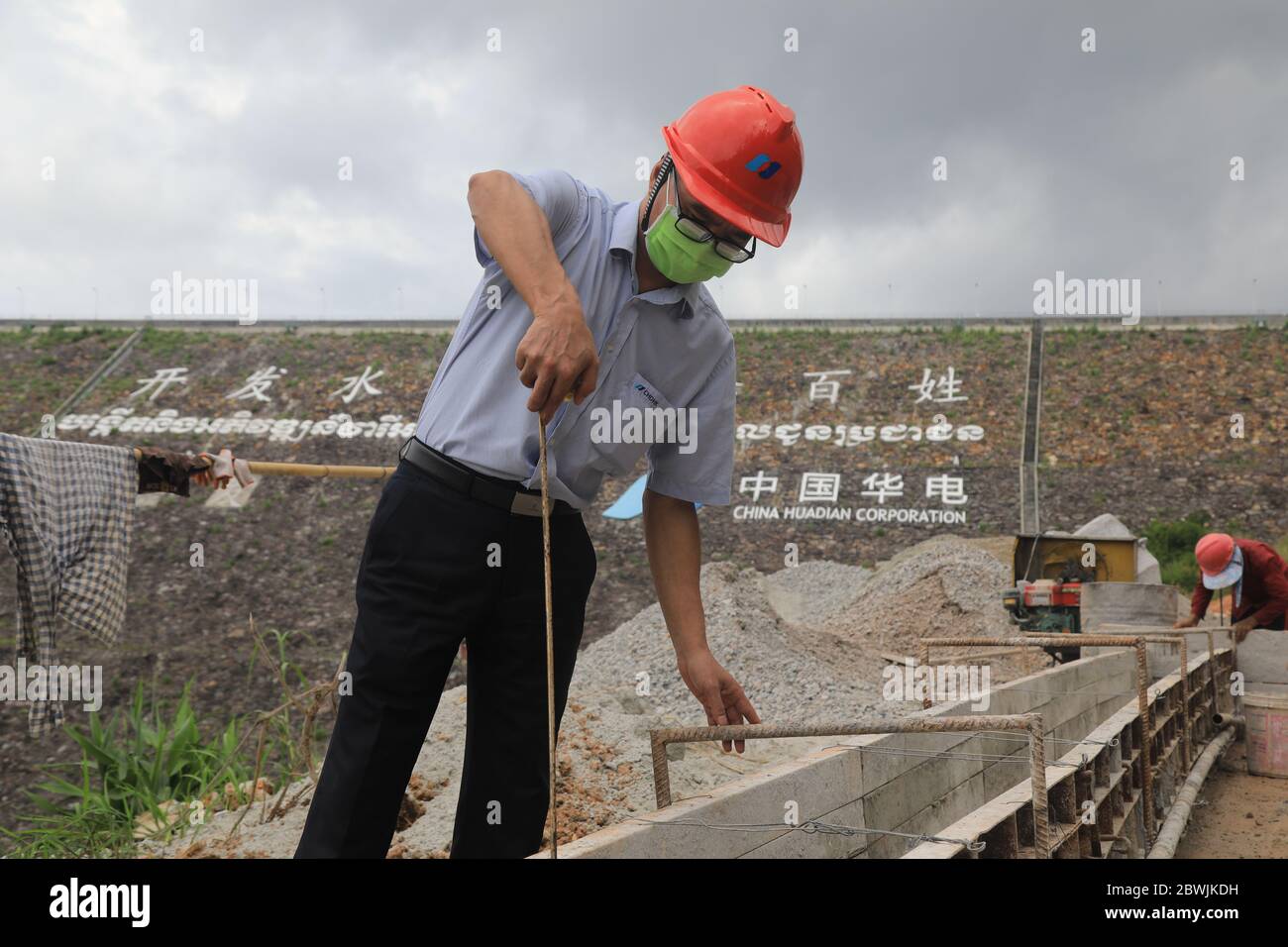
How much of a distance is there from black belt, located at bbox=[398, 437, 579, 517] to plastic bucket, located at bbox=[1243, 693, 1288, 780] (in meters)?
6.60

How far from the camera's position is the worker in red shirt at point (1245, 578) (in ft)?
25.8

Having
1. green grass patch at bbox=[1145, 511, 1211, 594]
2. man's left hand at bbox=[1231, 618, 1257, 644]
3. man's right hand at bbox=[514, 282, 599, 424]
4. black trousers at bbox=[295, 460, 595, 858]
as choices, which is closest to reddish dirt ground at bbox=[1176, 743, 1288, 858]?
man's left hand at bbox=[1231, 618, 1257, 644]

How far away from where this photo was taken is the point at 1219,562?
7.88m

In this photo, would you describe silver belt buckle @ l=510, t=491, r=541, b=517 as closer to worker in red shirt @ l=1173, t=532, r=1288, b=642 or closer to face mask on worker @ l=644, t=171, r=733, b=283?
face mask on worker @ l=644, t=171, r=733, b=283

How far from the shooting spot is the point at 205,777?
574cm

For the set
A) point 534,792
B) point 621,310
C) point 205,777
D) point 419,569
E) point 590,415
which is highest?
point 621,310

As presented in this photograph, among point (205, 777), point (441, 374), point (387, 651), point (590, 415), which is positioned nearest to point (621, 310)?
point (590, 415)

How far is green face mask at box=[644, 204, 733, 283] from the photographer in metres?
1.90

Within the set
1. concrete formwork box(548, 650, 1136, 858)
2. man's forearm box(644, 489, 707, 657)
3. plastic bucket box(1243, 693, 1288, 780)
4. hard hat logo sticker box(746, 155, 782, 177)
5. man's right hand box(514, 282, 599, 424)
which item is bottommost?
plastic bucket box(1243, 693, 1288, 780)

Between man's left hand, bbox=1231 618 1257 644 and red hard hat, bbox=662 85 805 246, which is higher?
red hard hat, bbox=662 85 805 246

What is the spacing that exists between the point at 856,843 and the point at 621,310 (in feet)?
5.44

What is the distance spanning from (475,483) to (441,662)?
33 cm

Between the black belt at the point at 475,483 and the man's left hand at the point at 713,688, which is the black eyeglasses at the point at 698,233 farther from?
the man's left hand at the point at 713,688
